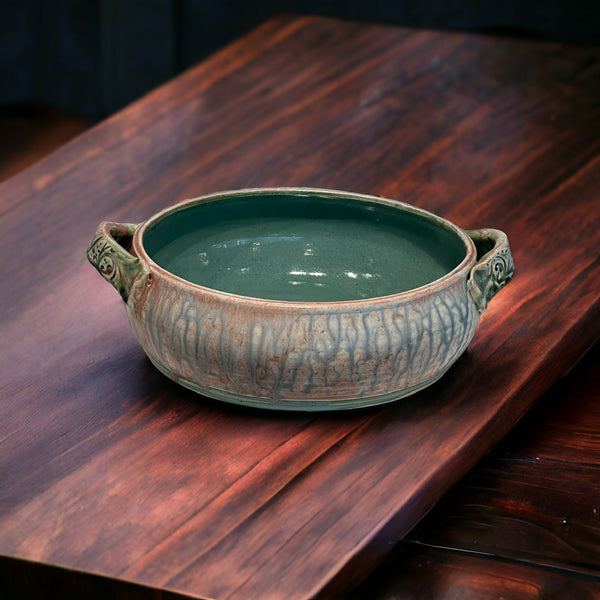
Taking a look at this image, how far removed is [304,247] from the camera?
0.77 m

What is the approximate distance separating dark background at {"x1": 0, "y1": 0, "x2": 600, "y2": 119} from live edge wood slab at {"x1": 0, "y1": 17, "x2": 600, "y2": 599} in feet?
2.51

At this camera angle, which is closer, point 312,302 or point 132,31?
point 312,302

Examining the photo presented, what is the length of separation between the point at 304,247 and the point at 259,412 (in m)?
0.17

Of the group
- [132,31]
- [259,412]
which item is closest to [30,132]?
[132,31]

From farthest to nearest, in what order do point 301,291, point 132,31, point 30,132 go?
point 132,31 < point 30,132 < point 301,291

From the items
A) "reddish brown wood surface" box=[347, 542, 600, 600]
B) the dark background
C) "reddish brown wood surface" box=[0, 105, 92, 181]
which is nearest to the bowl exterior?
"reddish brown wood surface" box=[347, 542, 600, 600]

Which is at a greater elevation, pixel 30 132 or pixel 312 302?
pixel 312 302

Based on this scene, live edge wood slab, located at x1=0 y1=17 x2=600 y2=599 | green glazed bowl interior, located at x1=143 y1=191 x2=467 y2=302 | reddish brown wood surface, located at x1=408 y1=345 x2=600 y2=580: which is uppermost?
green glazed bowl interior, located at x1=143 y1=191 x2=467 y2=302

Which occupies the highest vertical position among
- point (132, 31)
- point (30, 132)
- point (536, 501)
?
point (536, 501)

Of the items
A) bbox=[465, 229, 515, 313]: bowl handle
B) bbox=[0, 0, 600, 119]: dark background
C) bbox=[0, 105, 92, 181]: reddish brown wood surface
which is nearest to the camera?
bbox=[465, 229, 515, 313]: bowl handle

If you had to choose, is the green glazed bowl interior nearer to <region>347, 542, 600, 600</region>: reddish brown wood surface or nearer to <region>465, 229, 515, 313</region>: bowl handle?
<region>465, 229, 515, 313</region>: bowl handle

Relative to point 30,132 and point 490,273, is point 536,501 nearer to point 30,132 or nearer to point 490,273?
point 490,273

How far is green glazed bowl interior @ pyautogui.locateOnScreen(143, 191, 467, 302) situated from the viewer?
73cm

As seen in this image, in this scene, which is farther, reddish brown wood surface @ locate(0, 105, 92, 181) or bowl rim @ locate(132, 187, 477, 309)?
reddish brown wood surface @ locate(0, 105, 92, 181)
